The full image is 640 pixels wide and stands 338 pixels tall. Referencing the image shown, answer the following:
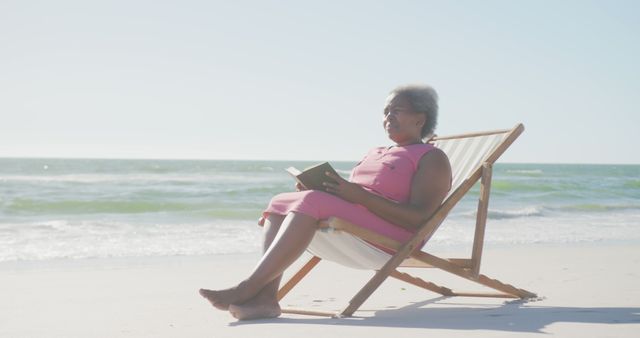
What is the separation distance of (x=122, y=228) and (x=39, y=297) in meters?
5.40

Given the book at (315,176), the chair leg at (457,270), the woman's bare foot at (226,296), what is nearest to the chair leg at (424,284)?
the chair leg at (457,270)

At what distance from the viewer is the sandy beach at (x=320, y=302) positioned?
117 inches

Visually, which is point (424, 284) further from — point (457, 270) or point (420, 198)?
point (420, 198)

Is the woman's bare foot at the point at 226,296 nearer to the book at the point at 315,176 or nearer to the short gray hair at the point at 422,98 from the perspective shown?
the book at the point at 315,176

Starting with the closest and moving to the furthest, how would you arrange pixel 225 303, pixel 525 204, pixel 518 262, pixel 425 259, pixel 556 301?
pixel 225 303, pixel 425 259, pixel 556 301, pixel 518 262, pixel 525 204

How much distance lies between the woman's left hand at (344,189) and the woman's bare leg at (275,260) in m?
0.18

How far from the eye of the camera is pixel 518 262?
6.32 metres

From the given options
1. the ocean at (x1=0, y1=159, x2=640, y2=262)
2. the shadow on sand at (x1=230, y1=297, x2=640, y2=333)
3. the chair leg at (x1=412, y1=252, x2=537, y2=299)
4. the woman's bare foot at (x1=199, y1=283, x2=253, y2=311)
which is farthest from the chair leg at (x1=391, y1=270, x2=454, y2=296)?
the ocean at (x1=0, y1=159, x2=640, y2=262)

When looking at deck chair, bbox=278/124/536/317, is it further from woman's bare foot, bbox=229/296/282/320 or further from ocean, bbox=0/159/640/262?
ocean, bbox=0/159/640/262

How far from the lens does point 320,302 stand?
4.27m

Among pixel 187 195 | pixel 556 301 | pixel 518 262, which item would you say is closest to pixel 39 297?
pixel 556 301

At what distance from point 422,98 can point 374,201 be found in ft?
1.98

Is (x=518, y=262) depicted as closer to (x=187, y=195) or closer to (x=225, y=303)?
(x=225, y=303)

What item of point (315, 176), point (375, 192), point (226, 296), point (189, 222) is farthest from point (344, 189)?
point (189, 222)
